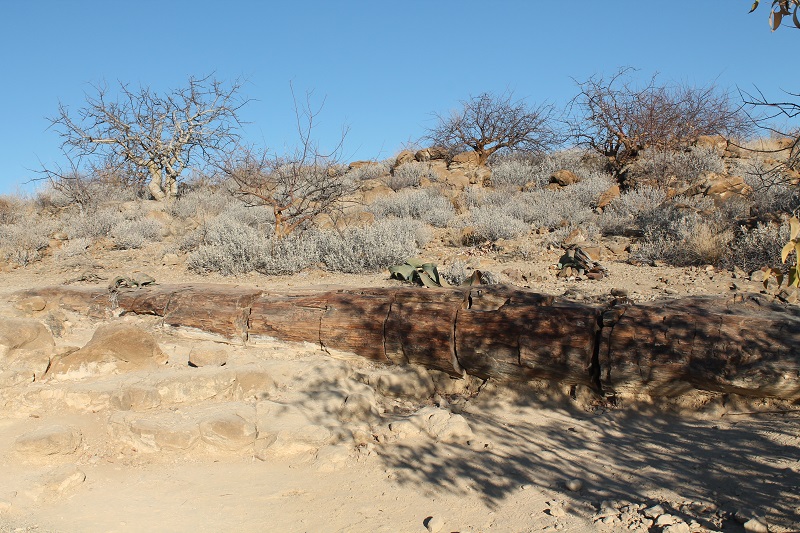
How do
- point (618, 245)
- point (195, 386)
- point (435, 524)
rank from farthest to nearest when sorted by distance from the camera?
point (618, 245)
point (195, 386)
point (435, 524)

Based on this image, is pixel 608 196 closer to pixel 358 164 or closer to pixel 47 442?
pixel 47 442

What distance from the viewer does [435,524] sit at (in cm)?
291

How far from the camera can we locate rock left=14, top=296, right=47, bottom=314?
521cm

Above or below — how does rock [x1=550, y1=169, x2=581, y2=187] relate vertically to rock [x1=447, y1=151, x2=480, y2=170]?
below

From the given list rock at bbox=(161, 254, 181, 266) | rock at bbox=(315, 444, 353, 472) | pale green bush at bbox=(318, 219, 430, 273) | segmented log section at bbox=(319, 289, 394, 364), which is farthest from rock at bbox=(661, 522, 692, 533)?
rock at bbox=(161, 254, 181, 266)

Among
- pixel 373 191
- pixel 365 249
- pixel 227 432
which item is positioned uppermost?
pixel 373 191

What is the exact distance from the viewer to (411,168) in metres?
15.4

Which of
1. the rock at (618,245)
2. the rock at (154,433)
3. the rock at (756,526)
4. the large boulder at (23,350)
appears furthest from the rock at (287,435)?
the rock at (618,245)

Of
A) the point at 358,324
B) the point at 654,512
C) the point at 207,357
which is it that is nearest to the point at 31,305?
the point at 207,357

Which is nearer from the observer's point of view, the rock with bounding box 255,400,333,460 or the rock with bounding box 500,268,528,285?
the rock with bounding box 255,400,333,460

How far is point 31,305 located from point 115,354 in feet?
4.41

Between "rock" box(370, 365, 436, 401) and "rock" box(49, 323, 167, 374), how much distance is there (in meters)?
1.62

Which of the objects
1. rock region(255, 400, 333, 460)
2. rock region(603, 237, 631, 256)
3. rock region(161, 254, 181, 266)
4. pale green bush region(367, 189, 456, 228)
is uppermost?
pale green bush region(367, 189, 456, 228)

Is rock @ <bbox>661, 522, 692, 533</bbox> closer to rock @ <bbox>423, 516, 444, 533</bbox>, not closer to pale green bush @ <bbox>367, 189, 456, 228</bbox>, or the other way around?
rock @ <bbox>423, 516, 444, 533</bbox>
